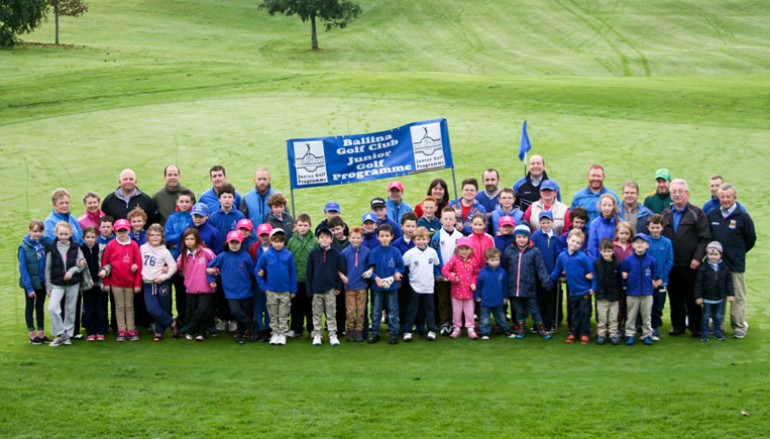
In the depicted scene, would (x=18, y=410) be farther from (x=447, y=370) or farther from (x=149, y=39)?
(x=149, y=39)

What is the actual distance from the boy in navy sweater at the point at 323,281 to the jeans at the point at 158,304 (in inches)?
78.9

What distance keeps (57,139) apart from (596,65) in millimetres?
30205

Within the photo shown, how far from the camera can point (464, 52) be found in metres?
52.1

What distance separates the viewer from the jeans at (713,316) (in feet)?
39.6

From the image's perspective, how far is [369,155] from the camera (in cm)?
1366

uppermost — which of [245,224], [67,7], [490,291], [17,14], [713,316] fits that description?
[67,7]

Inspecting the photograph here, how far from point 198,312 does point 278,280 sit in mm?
1231

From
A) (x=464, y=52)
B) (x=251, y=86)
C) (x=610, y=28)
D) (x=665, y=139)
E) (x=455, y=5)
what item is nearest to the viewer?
(x=665, y=139)

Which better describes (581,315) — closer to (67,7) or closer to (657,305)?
(657,305)

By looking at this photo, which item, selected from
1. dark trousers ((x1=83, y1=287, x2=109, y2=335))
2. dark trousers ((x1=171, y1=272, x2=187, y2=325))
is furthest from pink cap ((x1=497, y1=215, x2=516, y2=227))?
dark trousers ((x1=83, y1=287, x2=109, y2=335))

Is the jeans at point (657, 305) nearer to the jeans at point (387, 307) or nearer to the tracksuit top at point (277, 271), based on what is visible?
the jeans at point (387, 307)

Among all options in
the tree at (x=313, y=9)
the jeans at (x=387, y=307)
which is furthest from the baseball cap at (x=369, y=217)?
the tree at (x=313, y=9)

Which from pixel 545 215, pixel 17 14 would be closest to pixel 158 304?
pixel 545 215

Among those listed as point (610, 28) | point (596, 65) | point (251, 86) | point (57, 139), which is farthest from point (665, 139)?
point (610, 28)
